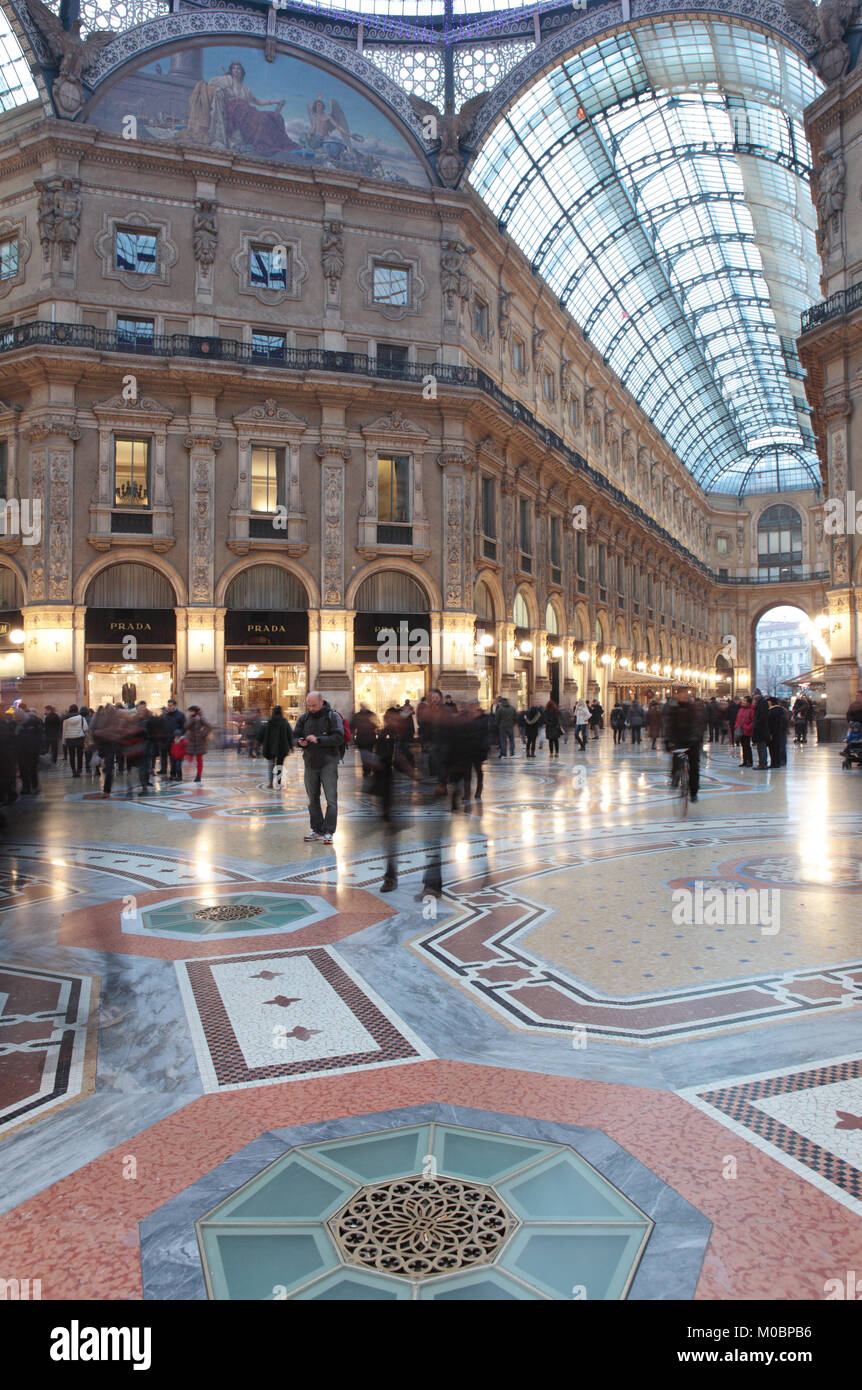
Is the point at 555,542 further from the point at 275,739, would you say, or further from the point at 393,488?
the point at 275,739

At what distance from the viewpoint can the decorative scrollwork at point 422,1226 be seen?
2.21 m

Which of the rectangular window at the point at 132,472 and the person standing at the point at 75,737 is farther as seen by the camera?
the rectangular window at the point at 132,472

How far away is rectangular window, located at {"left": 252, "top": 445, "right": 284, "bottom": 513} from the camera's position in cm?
2794

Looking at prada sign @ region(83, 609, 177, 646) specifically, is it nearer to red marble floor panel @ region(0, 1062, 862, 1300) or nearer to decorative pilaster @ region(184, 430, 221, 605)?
decorative pilaster @ region(184, 430, 221, 605)

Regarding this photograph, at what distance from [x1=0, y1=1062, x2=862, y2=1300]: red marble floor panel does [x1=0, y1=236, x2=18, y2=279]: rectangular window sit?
30713mm

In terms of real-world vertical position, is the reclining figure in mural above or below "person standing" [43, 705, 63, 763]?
above

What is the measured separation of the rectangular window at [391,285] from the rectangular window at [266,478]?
648 centimetres

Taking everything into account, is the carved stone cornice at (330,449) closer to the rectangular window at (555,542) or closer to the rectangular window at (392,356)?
the rectangular window at (392,356)

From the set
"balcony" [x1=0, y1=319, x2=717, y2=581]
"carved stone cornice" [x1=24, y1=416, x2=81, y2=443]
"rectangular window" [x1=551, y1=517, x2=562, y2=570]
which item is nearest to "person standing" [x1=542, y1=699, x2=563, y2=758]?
"balcony" [x1=0, y1=319, x2=717, y2=581]

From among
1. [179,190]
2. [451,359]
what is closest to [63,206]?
[179,190]

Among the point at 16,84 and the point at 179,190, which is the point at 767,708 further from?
the point at 16,84

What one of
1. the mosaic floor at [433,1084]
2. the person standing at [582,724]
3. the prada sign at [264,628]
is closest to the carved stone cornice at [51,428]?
the prada sign at [264,628]

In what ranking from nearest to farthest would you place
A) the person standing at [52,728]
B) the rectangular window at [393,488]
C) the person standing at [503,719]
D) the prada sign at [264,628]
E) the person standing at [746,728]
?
the person standing at [746,728] → the person standing at [52,728] → the person standing at [503,719] → the prada sign at [264,628] → the rectangular window at [393,488]
